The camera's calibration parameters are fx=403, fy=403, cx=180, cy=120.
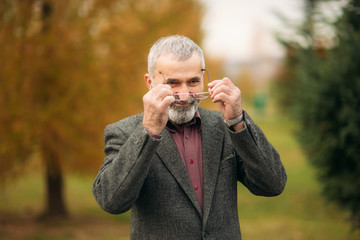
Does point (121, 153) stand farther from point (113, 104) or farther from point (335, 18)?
point (335, 18)

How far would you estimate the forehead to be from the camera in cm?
214

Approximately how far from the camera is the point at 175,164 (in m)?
2.15

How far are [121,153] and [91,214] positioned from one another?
7735mm

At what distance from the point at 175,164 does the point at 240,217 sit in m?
7.63

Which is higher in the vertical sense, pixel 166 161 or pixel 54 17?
pixel 54 17

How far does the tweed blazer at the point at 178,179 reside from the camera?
6.40 feet

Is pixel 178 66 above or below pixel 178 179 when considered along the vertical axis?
above

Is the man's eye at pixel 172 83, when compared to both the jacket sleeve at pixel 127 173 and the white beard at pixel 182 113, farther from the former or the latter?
the jacket sleeve at pixel 127 173

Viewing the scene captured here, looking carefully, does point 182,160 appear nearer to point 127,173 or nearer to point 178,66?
point 127,173

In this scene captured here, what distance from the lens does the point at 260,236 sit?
301 inches

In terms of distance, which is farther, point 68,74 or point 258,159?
point 68,74

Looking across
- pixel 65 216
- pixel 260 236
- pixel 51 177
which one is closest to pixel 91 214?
pixel 65 216

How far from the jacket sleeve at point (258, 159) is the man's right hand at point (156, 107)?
0.37 m

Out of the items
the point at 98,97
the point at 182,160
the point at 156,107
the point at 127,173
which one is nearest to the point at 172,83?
the point at 156,107
